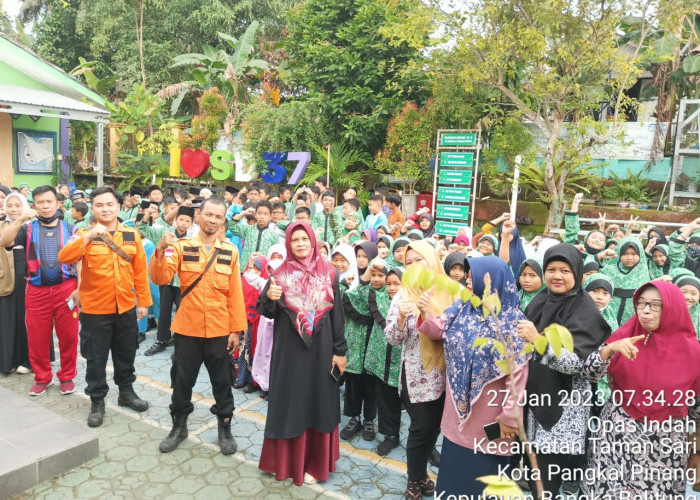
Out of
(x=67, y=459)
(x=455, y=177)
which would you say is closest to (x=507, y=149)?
(x=455, y=177)

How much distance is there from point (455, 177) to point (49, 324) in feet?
27.7

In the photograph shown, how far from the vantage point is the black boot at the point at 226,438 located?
4133 millimetres

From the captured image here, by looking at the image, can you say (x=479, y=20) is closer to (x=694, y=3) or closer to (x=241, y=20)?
(x=694, y=3)

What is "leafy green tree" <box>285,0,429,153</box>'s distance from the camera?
12109 millimetres

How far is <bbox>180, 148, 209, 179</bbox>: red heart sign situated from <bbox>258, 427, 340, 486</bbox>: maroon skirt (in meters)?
13.2

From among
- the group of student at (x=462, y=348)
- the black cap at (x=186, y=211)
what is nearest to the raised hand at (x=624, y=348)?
the group of student at (x=462, y=348)

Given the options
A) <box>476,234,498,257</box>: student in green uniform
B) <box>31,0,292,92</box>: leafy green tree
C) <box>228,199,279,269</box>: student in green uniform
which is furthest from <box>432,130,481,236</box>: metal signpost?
<box>31,0,292,92</box>: leafy green tree

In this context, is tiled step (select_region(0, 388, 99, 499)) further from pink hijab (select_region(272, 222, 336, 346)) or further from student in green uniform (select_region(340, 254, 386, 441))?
student in green uniform (select_region(340, 254, 386, 441))

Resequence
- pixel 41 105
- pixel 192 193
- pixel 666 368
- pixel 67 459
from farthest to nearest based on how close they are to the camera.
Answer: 1. pixel 41 105
2. pixel 192 193
3. pixel 67 459
4. pixel 666 368

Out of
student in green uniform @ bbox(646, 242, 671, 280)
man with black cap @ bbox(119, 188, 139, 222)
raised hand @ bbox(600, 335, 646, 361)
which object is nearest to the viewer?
raised hand @ bbox(600, 335, 646, 361)

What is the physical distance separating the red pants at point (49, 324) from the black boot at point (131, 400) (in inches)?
26.8

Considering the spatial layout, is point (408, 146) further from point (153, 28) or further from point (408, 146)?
point (153, 28)

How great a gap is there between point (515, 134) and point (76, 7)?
904 inches

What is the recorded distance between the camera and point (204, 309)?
3977 mm
